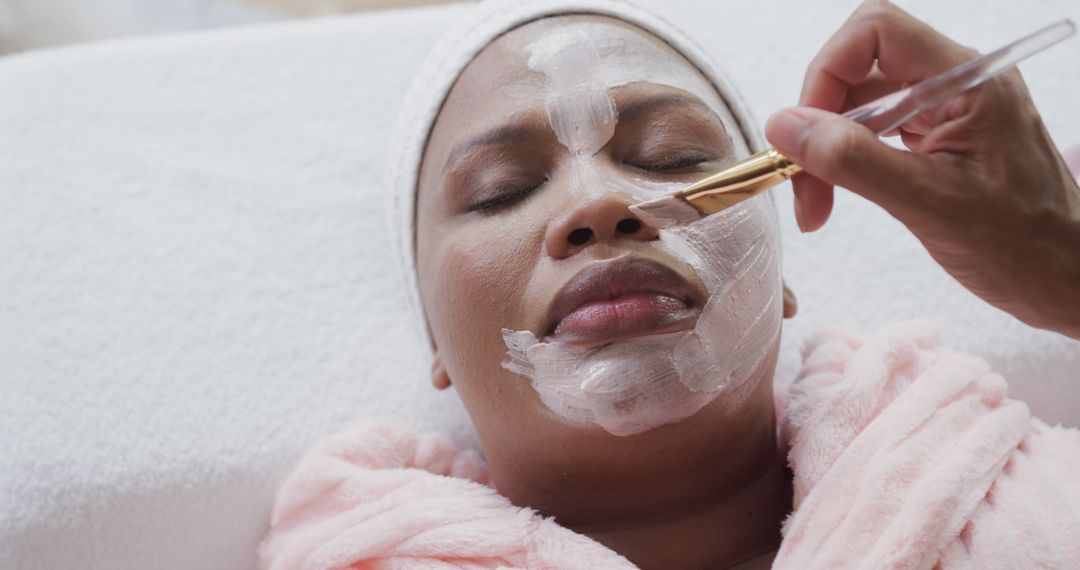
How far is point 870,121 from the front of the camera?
2.73 feet

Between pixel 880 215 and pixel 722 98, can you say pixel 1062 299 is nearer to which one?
pixel 722 98

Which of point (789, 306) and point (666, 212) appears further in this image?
point (789, 306)

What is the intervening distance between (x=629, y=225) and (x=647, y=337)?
0.39 ft

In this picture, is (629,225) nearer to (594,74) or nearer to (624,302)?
(624,302)

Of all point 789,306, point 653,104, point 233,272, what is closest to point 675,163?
point 653,104

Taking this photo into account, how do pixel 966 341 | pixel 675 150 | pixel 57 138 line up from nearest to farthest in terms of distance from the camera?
pixel 675 150, pixel 966 341, pixel 57 138

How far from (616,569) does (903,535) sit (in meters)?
0.31

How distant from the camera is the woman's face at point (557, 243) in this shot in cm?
96

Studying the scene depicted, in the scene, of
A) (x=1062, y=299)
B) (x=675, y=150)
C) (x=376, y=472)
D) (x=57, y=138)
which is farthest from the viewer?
(x=57, y=138)

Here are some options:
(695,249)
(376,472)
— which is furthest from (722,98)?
(376,472)

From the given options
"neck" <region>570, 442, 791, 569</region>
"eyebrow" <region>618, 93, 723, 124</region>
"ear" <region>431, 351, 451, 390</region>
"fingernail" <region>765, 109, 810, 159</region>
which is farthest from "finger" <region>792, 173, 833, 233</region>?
"ear" <region>431, 351, 451, 390</region>

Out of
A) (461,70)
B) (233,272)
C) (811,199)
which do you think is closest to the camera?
(811,199)

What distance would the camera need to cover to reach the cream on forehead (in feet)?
3.44

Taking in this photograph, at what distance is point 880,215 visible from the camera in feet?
4.99
